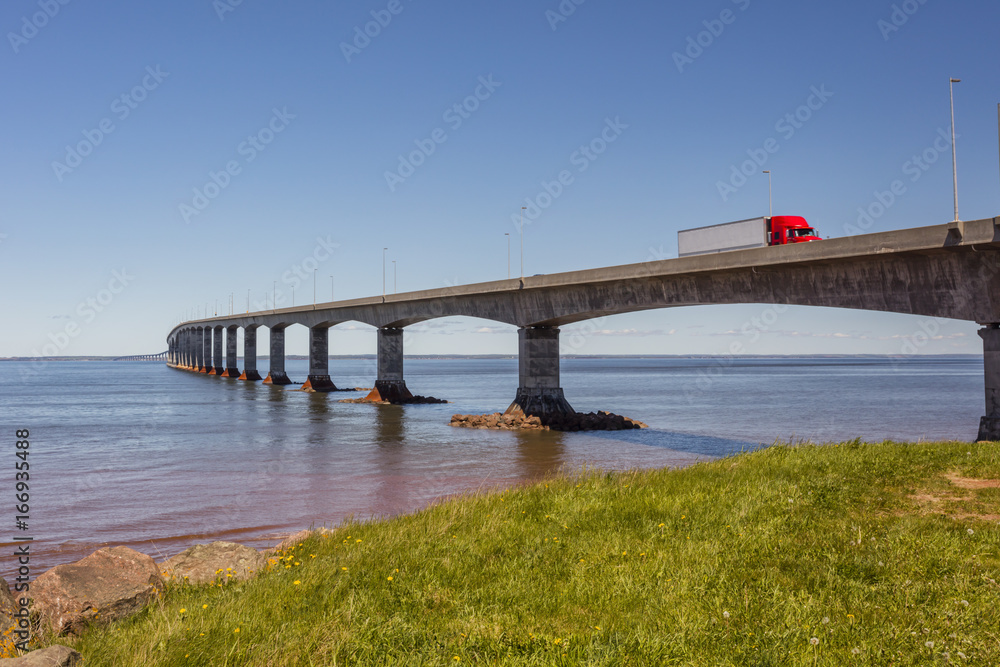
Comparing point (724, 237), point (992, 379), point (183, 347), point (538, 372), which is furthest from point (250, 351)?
point (992, 379)

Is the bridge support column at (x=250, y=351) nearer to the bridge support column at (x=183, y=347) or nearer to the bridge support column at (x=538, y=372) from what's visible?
the bridge support column at (x=183, y=347)

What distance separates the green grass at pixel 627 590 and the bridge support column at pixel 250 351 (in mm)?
98442

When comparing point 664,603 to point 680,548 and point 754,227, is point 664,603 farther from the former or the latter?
point 754,227

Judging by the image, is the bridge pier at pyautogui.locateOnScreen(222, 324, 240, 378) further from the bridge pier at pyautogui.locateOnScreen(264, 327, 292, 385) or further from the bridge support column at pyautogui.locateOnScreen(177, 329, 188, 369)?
the bridge support column at pyautogui.locateOnScreen(177, 329, 188, 369)

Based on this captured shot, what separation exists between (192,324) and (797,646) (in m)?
142

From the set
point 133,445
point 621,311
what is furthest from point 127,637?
point 621,311

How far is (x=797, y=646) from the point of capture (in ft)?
17.3

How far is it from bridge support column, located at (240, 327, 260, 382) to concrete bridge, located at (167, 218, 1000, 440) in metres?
51.0

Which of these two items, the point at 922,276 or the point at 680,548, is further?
the point at 922,276

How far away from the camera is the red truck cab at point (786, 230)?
2725 cm

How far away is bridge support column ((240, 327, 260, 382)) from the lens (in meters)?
103

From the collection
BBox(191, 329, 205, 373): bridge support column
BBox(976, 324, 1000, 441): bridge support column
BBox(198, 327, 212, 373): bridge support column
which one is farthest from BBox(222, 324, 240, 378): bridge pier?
BBox(976, 324, 1000, 441): bridge support column

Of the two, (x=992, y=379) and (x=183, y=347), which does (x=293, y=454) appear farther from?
(x=183, y=347)

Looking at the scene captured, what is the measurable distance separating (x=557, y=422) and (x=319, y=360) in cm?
4391
